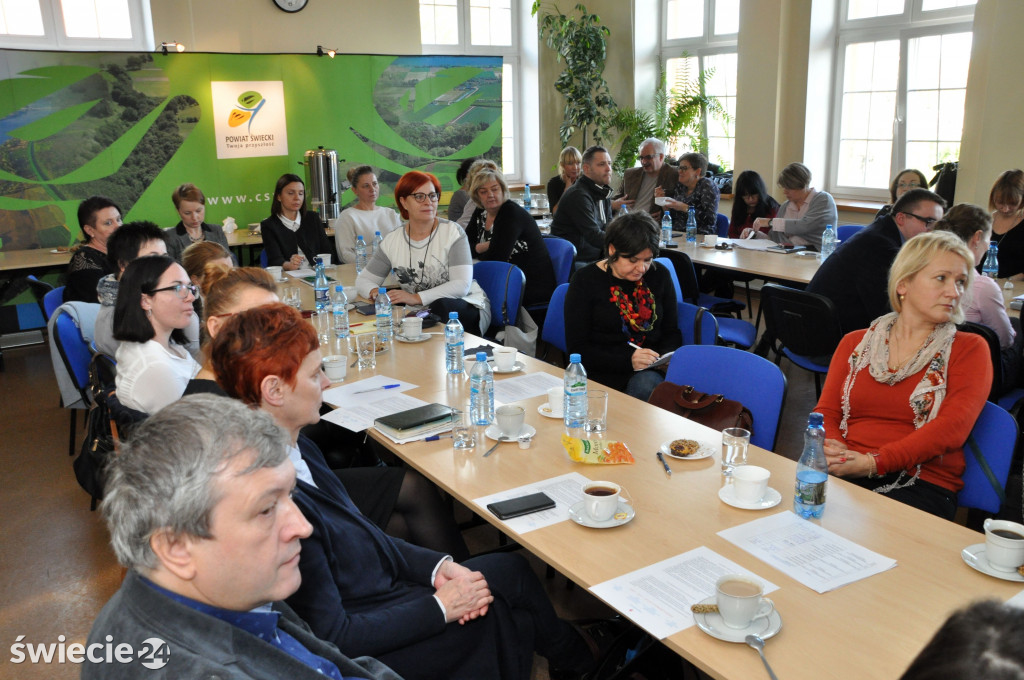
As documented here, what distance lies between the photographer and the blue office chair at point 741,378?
8.88 ft

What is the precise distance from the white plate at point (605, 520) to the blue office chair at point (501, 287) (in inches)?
107

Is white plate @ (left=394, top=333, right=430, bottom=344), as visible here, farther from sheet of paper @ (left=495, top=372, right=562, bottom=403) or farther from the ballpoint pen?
the ballpoint pen

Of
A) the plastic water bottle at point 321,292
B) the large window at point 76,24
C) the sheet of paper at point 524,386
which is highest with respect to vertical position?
the large window at point 76,24

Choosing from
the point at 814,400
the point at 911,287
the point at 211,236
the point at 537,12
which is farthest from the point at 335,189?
the point at 911,287

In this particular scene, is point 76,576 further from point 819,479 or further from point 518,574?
point 819,479

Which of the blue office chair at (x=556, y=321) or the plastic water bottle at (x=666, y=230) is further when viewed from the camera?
the plastic water bottle at (x=666, y=230)

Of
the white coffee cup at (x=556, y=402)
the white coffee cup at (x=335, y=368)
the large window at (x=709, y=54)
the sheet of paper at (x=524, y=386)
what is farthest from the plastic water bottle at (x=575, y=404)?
the large window at (x=709, y=54)

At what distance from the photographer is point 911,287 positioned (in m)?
2.62

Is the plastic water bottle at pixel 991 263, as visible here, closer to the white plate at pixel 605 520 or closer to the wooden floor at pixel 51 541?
the wooden floor at pixel 51 541

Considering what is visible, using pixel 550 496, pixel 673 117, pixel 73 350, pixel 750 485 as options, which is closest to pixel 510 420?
pixel 550 496

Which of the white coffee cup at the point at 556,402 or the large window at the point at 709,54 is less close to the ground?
the large window at the point at 709,54

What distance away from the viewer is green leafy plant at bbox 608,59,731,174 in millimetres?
8734

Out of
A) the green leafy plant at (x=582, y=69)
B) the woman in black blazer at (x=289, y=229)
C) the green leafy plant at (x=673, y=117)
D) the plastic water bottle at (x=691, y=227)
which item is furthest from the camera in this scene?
the green leafy plant at (x=582, y=69)

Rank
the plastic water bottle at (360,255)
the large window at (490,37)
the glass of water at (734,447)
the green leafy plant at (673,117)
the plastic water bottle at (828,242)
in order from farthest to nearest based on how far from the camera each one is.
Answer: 1. the large window at (490,37)
2. the green leafy plant at (673,117)
3. the plastic water bottle at (360,255)
4. the plastic water bottle at (828,242)
5. the glass of water at (734,447)
